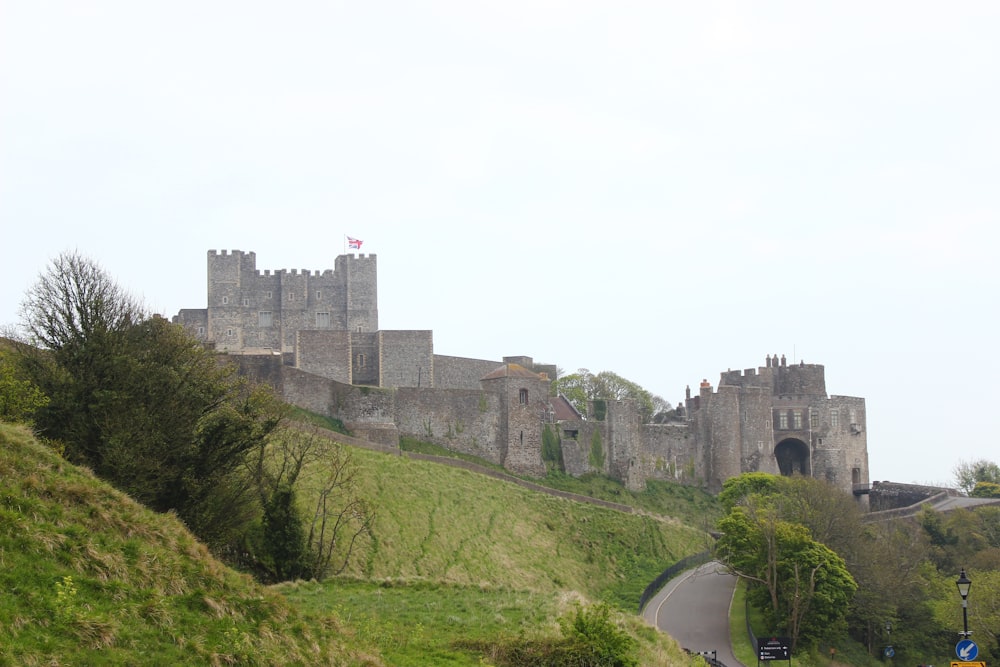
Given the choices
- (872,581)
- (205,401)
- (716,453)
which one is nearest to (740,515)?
(872,581)

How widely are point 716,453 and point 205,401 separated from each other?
39625 mm

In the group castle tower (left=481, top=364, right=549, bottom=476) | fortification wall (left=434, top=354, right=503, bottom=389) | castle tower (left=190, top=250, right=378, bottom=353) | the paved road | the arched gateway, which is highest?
castle tower (left=190, top=250, right=378, bottom=353)

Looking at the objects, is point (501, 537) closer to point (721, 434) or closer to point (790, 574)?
point (790, 574)

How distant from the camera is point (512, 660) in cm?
1873

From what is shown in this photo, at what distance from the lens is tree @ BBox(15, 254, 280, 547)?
22.5 m

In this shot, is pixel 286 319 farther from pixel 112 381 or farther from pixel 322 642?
pixel 322 642

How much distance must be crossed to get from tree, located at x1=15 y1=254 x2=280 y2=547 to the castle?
64.7 feet

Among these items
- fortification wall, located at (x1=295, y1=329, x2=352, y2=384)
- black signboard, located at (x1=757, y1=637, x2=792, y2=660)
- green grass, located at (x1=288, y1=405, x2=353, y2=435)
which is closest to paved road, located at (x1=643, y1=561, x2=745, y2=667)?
black signboard, located at (x1=757, y1=637, x2=792, y2=660)

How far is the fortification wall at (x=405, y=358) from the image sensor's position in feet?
188

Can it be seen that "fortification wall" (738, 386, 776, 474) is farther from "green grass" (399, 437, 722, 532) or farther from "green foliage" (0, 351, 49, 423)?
"green foliage" (0, 351, 49, 423)

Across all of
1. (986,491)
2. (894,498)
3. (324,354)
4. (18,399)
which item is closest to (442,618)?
(18,399)

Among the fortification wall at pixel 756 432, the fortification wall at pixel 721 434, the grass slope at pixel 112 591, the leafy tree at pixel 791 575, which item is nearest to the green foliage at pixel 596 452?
the fortification wall at pixel 721 434

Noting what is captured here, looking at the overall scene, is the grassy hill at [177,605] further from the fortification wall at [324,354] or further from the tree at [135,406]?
the fortification wall at [324,354]

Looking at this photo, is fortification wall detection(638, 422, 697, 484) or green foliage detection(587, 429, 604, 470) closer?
green foliage detection(587, 429, 604, 470)
